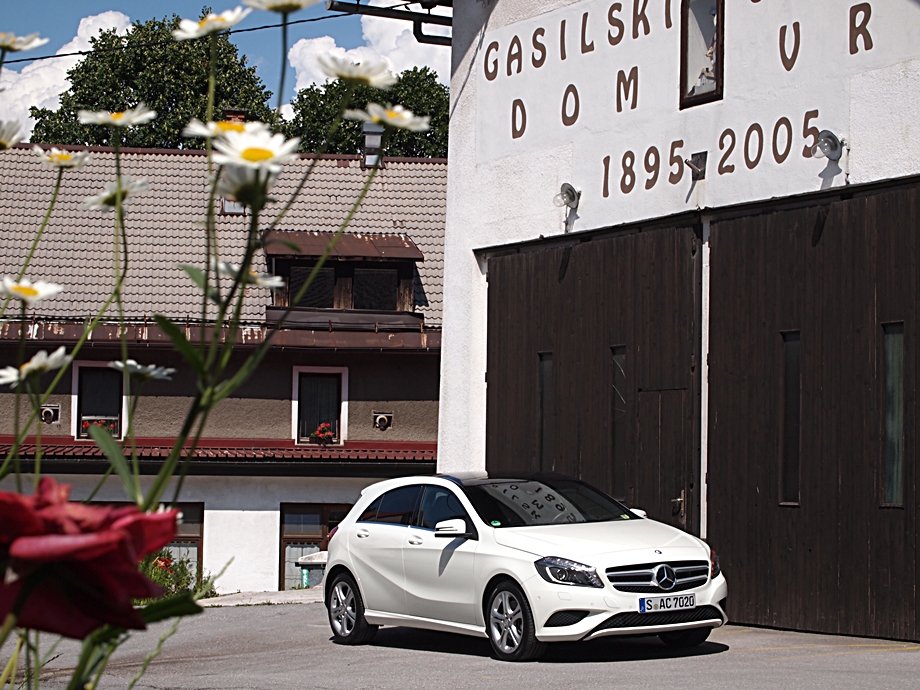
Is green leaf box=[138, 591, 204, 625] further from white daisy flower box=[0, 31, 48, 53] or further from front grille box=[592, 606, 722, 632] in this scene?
front grille box=[592, 606, 722, 632]

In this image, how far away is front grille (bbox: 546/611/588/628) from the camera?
11711 millimetres

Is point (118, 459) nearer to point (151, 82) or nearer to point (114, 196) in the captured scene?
point (114, 196)

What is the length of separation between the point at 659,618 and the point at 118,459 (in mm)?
10015

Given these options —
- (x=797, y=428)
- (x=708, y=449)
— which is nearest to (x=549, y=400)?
(x=708, y=449)

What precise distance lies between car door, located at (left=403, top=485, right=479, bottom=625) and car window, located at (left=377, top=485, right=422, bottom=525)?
0.13 m

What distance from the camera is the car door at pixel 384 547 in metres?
13.7

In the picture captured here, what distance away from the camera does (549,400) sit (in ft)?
60.4

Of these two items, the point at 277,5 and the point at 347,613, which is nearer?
the point at 277,5

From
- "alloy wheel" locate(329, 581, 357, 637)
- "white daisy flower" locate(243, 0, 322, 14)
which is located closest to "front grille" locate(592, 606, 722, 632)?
"alloy wheel" locate(329, 581, 357, 637)

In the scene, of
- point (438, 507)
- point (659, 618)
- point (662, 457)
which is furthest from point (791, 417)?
point (438, 507)

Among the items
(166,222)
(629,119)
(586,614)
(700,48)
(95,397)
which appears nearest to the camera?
(586,614)

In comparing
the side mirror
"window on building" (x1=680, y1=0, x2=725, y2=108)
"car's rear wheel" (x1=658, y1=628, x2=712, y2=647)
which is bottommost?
"car's rear wheel" (x1=658, y1=628, x2=712, y2=647)

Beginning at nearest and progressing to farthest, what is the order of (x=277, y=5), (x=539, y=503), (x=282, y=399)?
(x=277, y=5) → (x=539, y=503) → (x=282, y=399)

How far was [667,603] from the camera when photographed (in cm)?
1190
